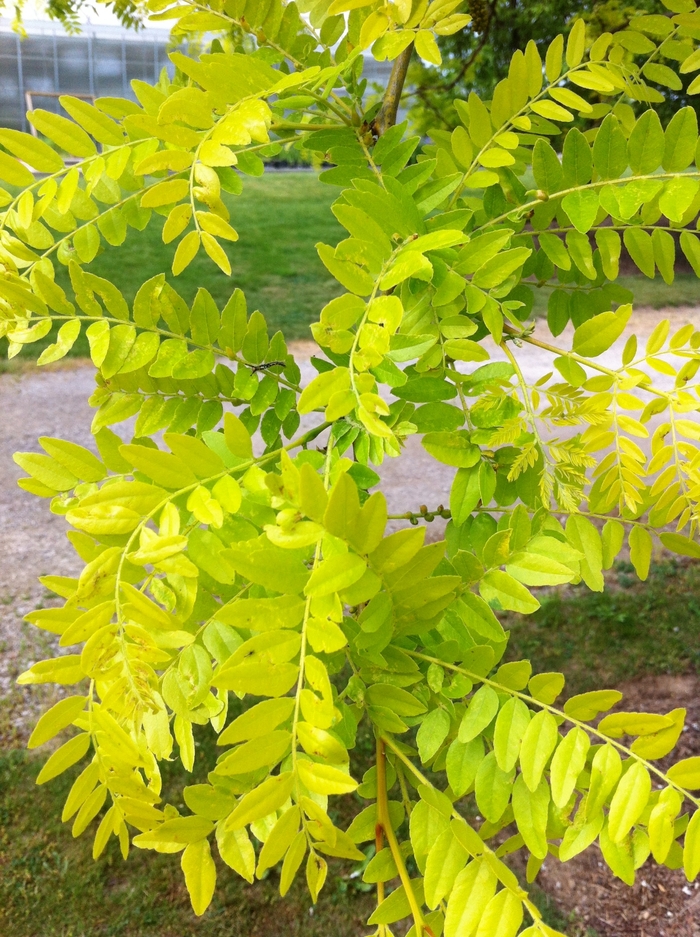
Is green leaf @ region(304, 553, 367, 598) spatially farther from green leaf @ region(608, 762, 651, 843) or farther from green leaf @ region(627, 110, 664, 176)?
green leaf @ region(627, 110, 664, 176)

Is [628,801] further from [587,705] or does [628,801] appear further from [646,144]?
[646,144]

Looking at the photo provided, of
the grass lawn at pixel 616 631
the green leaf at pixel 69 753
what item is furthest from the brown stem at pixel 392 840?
the grass lawn at pixel 616 631

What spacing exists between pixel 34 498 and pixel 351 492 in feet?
12.6

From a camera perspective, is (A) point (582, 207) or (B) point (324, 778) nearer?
(B) point (324, 778)

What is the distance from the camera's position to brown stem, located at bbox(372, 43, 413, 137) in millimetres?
736

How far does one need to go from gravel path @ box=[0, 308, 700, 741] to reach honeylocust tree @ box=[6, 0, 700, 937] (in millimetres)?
2064

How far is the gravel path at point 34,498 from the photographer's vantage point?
2619 mm

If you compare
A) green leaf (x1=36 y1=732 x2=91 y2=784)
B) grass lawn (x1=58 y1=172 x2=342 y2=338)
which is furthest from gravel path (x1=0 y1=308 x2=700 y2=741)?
green leaf (x1=36 y1=732 x2=91 y2=784)

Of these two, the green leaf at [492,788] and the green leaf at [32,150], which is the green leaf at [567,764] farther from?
the green leaf at [32,150]

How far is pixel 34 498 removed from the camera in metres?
3.83

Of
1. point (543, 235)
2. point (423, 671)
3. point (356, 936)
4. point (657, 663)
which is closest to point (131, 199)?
point (543, 235)

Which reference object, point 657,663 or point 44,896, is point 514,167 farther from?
point 657,663

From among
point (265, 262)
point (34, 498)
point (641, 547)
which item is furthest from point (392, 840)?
point (265, 262)

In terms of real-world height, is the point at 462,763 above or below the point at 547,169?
below
